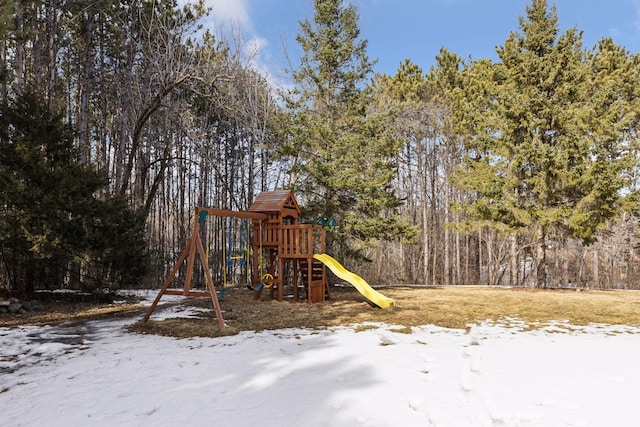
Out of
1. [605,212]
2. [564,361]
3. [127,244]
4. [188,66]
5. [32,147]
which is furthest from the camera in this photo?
[605,212]

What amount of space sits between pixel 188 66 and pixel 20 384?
1000 cm

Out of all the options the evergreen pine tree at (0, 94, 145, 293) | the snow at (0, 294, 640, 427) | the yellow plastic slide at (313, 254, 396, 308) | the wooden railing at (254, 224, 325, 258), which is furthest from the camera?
the wooden railing at (254, 224, 325, 258)

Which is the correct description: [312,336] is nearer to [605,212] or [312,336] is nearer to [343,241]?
[343,241]

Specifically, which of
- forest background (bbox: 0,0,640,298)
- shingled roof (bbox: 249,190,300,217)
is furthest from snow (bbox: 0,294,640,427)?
shingled roof (bbox: 249,190,300,217)

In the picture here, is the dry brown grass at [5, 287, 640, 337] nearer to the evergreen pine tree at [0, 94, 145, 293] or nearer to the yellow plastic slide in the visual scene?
the yellow plastic slide

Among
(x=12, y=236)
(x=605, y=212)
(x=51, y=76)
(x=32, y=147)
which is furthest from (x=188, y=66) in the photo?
(x=605, y=212)

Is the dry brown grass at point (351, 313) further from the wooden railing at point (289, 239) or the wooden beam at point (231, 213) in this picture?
the wooden beam at point (231, 213)

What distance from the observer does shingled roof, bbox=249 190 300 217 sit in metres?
9.51

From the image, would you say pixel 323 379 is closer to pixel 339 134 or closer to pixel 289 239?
pixel 289 239

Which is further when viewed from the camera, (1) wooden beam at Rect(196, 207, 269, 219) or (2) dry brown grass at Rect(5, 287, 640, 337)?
(1) wooden beam at Rect(196, 207, 269, 219)

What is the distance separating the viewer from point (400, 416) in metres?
2.77

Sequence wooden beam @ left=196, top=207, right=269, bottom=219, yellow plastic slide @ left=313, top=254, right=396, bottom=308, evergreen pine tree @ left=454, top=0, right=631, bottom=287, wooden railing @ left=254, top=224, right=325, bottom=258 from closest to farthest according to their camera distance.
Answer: wooden beam @ left=196, top=207, right=269, bottom=219 → yellow plastic slide @ left=313, top=254, right=396, bottom=308 → wooden railing @ left=254, top=224, right=325, bottom=258 → evergreen pine tree @ left=454, top=0, right=631, bottom=287

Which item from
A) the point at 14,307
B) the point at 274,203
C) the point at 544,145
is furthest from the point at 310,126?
the point at 14,307

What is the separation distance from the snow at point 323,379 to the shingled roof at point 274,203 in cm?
437
